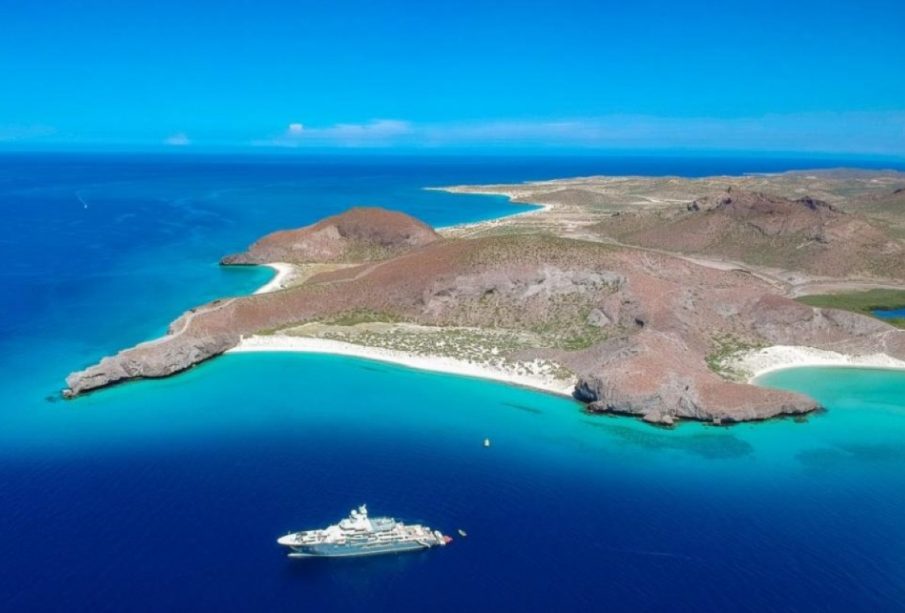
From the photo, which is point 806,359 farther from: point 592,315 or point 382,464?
point 382,464

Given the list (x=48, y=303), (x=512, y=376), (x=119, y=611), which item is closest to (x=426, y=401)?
(x=512, y=376)

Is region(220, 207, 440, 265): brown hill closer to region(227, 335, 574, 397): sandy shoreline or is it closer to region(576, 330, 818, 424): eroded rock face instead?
region(227, 335, 574, 397): sandy shoreline

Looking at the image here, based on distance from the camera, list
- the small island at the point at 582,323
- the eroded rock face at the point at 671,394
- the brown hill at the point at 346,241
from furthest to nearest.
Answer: the brown hill at the point at 346,241
the small island at the point at 582,323
the eroded rock face at the point at 671,394

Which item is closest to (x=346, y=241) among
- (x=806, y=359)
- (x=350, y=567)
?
(x=806, y=359)

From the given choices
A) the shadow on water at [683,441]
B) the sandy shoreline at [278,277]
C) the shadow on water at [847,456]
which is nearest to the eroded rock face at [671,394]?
the shadow on water at [683,441]

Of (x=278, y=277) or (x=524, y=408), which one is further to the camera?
(x=278, y=277)

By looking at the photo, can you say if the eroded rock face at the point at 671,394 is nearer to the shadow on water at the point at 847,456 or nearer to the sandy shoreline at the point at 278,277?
the shadow on water at the point at 847,456
